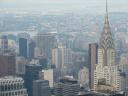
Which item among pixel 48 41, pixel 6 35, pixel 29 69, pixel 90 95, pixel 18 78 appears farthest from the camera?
pixel 48 41

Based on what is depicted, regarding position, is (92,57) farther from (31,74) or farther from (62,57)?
(31,74)

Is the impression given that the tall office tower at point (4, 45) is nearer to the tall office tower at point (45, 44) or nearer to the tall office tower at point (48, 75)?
the tall office tower at point (45, 44)

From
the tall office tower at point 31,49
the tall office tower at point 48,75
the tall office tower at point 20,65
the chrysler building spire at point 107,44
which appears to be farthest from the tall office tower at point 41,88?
the chrysler building spire at point 107,44

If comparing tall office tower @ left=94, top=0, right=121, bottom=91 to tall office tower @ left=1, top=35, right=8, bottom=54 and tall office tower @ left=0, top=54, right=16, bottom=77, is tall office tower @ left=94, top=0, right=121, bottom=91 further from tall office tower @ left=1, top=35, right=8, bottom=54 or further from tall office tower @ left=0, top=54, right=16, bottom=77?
tall office tower @ left=1, top=35, right=8, bottom=54

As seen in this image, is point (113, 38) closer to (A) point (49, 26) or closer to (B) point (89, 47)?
(B) point (89, 47)

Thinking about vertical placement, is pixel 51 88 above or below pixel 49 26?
below

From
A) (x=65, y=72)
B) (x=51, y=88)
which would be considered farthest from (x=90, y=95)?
(x=65, y=72)
